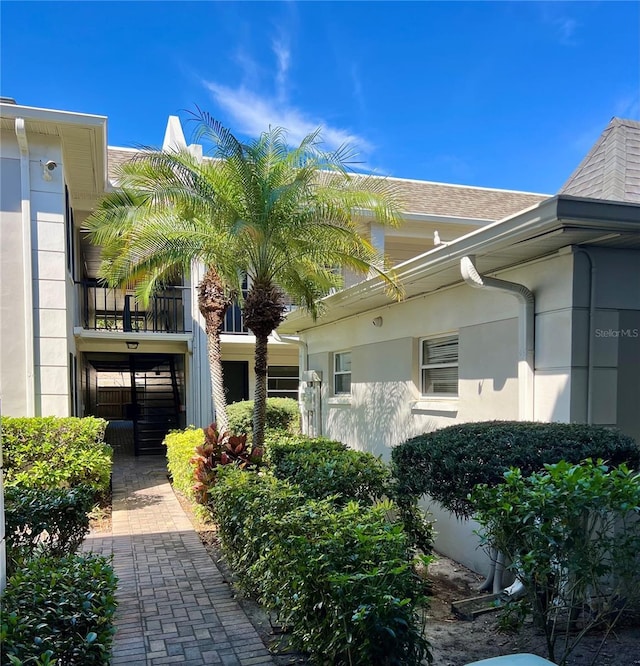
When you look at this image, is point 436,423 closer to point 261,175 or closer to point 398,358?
point 398,358

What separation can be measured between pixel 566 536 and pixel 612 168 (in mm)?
5067

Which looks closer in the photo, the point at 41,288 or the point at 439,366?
the point at 439,366

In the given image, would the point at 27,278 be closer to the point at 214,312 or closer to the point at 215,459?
the point at 214,312

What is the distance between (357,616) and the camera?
2.30 m

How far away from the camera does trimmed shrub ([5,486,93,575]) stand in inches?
154

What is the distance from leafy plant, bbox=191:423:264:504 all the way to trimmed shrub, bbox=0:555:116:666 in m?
4.32

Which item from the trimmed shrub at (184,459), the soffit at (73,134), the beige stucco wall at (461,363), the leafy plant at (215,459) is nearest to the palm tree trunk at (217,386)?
the trimmed shrub at (184,459)

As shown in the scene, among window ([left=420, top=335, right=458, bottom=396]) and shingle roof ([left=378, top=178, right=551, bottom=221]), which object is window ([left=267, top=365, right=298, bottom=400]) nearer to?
shingle roof ([left=378, top=178, right=551, bottom=221])

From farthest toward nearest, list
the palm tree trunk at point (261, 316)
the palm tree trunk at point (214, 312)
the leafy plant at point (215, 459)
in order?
the palm tree trunk at point (214, 312), the palm tree trunk at point (261, 316), the leafy plant at point (215, 459)

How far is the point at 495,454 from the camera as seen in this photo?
410 centimetres

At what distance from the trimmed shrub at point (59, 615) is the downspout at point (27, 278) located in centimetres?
650

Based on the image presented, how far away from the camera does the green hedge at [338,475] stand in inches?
192

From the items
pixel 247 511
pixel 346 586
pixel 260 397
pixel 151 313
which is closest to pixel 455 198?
pixel 151 313

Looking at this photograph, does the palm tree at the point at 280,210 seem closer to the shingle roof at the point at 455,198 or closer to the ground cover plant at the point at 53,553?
the ground cover plant at the point at 53,553
